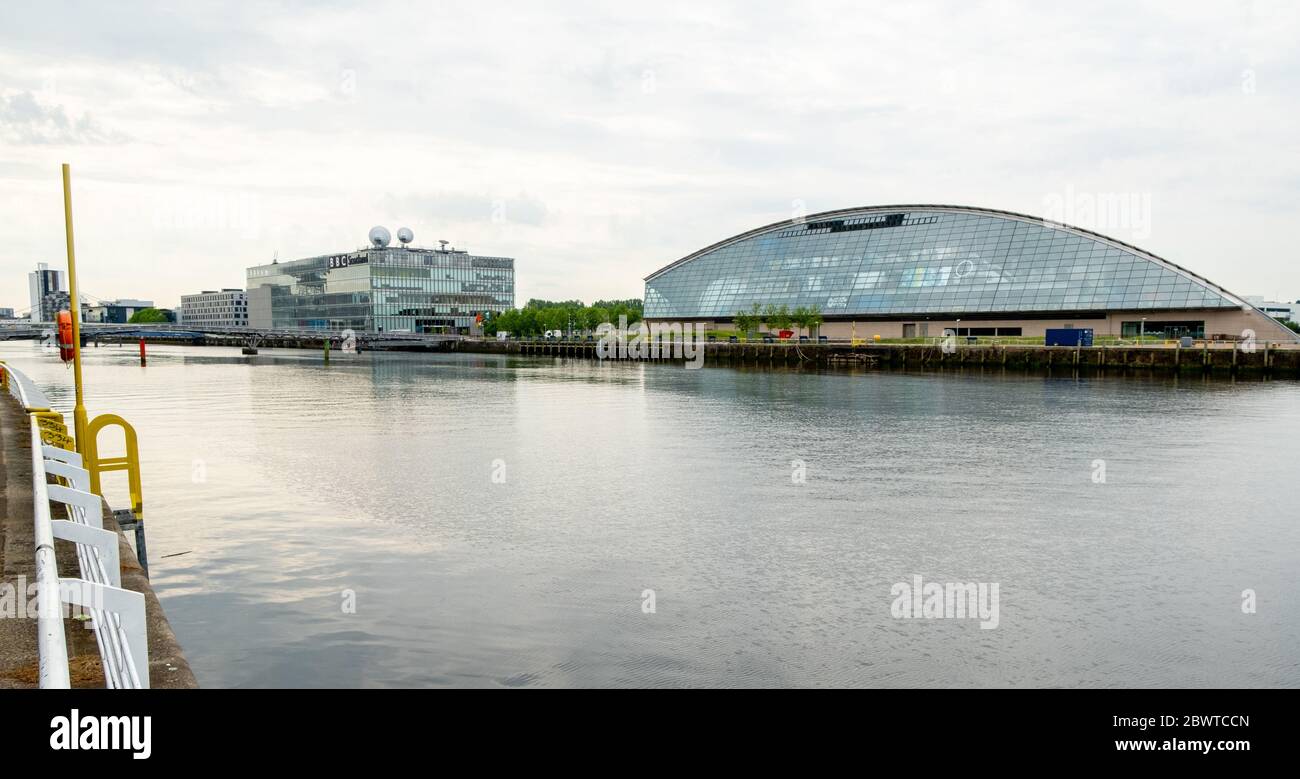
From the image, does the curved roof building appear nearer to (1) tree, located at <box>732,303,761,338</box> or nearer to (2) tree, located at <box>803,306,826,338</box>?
(2) tree, located at <box>803,306,826,338</box>

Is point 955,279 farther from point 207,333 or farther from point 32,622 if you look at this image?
point 207,333

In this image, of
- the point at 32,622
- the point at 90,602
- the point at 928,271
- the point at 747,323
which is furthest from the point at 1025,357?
the point at 90,602

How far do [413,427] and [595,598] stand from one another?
958 inches

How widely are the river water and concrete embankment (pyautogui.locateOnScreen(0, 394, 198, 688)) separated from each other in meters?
1.34

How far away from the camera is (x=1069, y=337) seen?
90.5 m

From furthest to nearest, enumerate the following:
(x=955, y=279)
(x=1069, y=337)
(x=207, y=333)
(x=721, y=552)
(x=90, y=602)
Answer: (x=207, y=333)
(x=955, y=279)
(x=1069, y=337)
(x=721, y=552)
(x=90, y=602)

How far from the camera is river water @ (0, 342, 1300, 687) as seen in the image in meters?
10.9

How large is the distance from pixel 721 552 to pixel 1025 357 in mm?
82654

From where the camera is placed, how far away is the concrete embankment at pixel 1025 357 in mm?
77000

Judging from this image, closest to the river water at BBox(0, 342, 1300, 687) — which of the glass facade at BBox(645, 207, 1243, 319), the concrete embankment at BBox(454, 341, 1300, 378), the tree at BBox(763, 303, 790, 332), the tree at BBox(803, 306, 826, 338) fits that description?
the concrete embankment at BBox(454, 341, 1300, 378)

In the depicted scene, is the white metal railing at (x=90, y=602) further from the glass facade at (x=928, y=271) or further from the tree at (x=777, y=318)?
the tree at (x=777, y=318)

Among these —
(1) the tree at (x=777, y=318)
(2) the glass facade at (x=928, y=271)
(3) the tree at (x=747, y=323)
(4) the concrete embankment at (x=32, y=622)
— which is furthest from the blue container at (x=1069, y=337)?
(4) the concrete embankment at (x=32, y=622)
